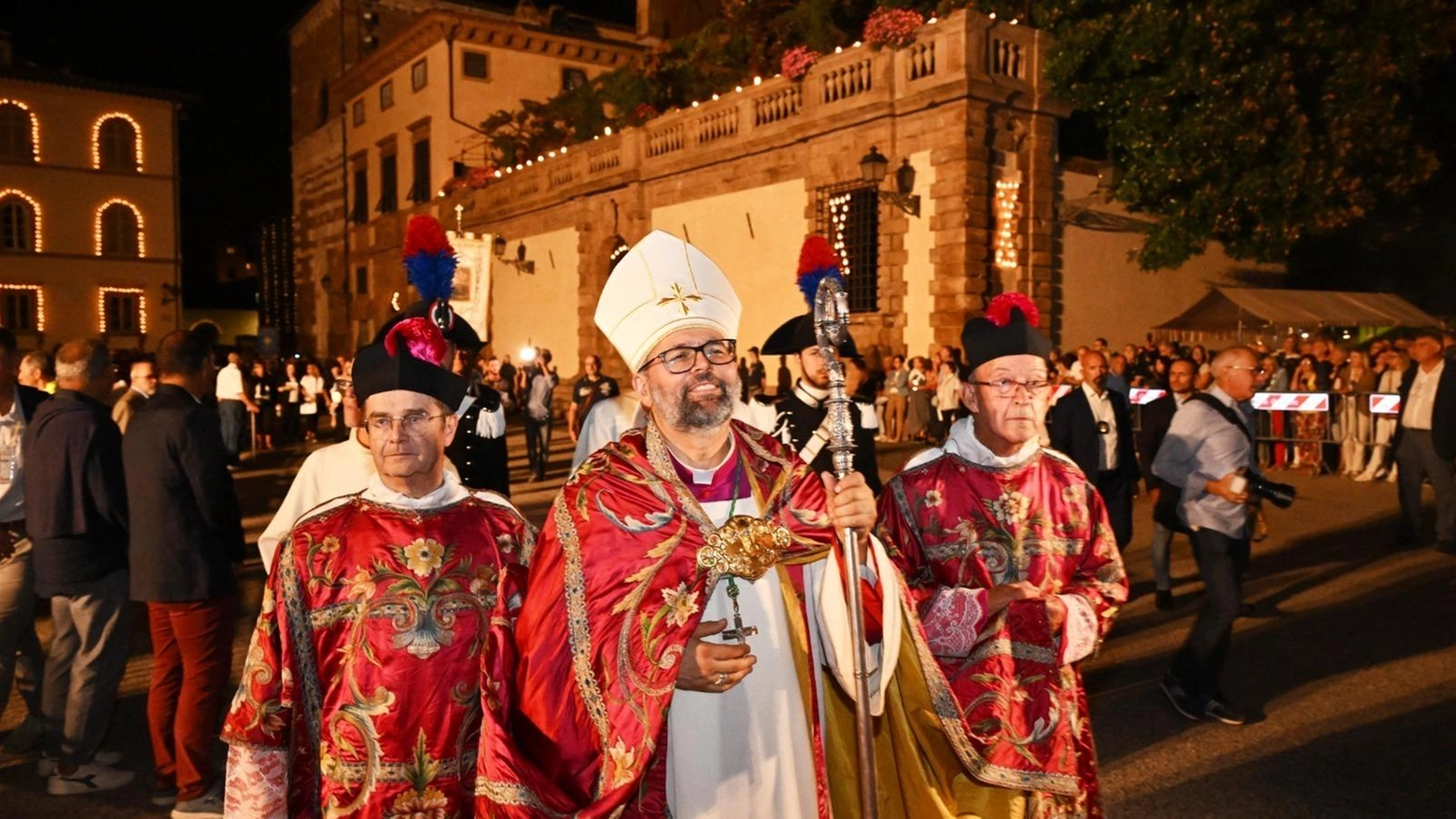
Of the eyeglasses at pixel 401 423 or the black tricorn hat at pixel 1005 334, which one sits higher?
the black tricorn hat at pixel 1005 334

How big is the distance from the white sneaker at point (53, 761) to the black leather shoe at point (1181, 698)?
5.71 meters

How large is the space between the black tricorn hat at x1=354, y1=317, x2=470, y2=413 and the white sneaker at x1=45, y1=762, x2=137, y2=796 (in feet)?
11.1

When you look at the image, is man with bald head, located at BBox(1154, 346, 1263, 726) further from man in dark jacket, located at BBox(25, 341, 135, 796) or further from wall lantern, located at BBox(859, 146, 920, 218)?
wall lantern, located at BBox(859, 146, 920, 218)

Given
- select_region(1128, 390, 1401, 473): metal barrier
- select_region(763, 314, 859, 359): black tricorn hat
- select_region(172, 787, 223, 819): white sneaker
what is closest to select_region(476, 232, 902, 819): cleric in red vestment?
select_region(763, 314, 859, 359): black tricorn hat

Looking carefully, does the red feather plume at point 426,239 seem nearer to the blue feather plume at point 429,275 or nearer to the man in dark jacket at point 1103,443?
the blue feather plume at point 429,275

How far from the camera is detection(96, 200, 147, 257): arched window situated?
42.7m

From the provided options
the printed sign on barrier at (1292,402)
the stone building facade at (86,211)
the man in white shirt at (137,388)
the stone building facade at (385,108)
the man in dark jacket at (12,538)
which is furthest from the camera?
the stone building facade at (86,211)

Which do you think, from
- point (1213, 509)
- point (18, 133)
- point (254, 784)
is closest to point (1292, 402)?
point (1213, 509)

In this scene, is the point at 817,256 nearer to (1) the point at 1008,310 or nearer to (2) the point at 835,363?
(2) the point at 835,363

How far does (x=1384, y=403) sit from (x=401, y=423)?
14.8m

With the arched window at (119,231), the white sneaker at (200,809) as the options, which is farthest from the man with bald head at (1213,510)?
the arched window at (119,231)

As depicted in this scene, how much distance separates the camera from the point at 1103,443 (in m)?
8.72

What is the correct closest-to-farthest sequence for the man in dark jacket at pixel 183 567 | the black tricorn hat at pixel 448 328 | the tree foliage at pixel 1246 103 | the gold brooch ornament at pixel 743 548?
the gold brooch ornament at pixel 743 548
the black tricorn hat at pixel 448 328
the man in dark jacket at pixel 183 567
the tree foliage at pixel 1246 103

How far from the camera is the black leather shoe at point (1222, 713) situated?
5.69 m
